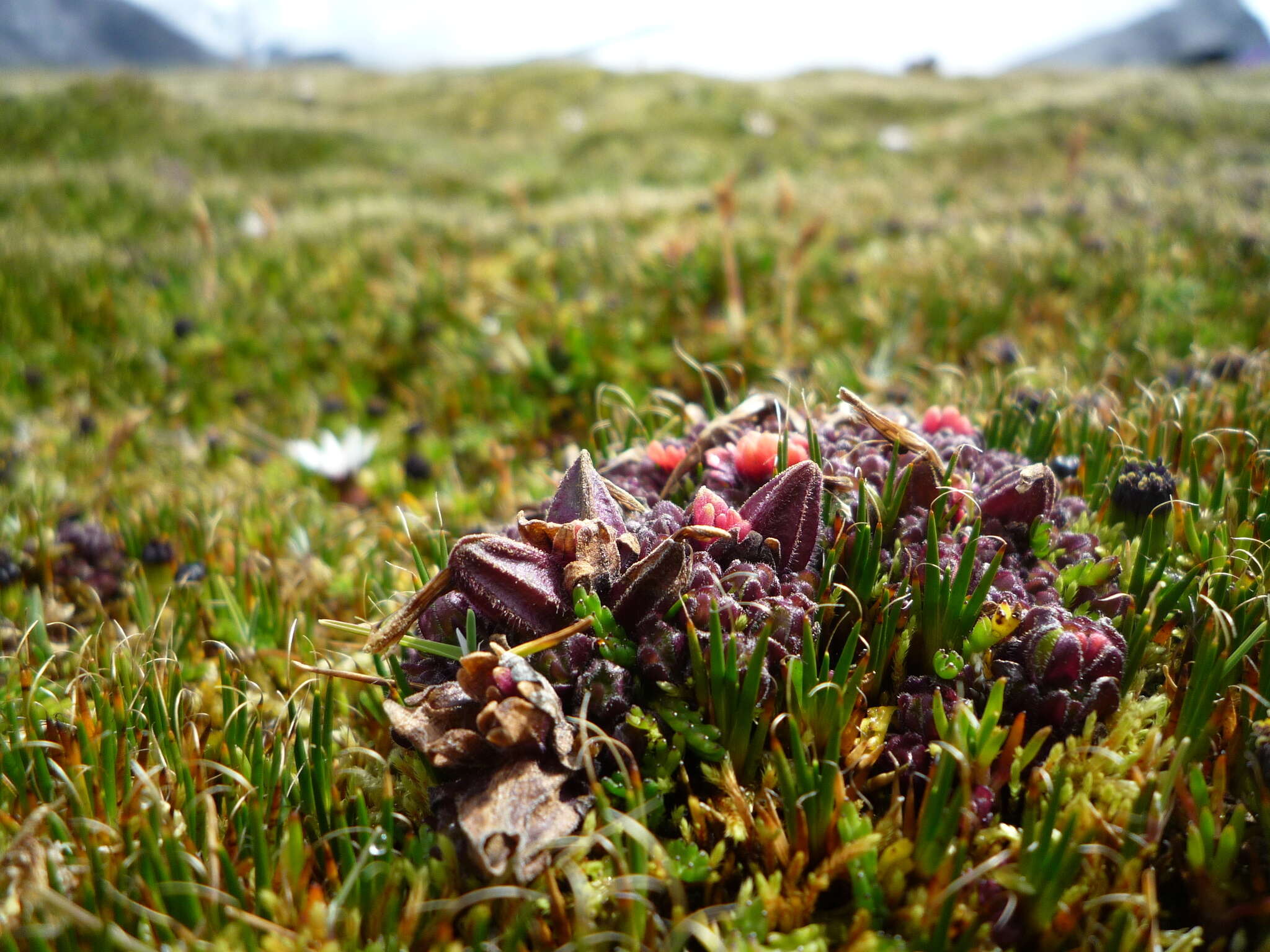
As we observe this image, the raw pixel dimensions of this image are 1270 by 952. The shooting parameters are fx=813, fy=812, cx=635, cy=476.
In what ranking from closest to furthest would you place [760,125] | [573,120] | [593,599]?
[593,599] → [760,125] → [573,120]

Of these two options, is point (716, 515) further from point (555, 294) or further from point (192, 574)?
point (555, 294)

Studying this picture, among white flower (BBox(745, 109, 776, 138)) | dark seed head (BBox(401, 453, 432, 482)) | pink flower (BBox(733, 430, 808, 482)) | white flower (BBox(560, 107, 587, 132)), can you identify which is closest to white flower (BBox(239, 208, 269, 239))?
dark seed head (BBox(401, 453, 432, 482))

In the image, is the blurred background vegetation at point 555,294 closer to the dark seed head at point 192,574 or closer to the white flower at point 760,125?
the dark seed head at point 192,574

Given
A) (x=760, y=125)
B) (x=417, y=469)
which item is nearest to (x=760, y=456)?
(x=417, y=469)

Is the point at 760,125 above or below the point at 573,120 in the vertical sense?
below

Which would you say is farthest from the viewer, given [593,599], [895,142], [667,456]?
[895,142]

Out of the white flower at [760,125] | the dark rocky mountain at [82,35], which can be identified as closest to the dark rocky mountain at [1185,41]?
the white flower at [760,125]
